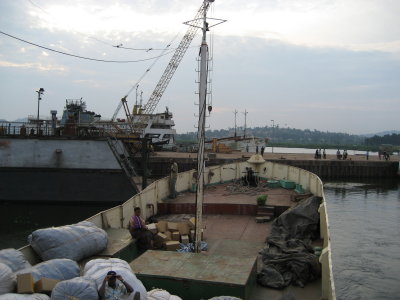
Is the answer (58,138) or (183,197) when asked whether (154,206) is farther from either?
(58,138)

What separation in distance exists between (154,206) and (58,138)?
12731 mm

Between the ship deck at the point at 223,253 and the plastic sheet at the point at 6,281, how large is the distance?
1821 mm

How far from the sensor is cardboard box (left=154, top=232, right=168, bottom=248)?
29.5ft

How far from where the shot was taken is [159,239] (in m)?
9.03

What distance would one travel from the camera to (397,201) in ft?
110

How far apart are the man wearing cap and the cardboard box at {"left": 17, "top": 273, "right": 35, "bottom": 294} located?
911mm

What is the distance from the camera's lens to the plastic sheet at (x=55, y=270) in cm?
558

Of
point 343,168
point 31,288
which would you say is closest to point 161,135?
point 343,168

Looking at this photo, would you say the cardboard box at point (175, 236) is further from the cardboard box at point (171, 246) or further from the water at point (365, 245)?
the water at point (365, 245)

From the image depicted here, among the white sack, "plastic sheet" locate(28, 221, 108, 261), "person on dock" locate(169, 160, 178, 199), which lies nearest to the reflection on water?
"person on dock" locate(169, 160, 178, 199)

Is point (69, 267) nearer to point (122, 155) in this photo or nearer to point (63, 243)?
point (63, 243)

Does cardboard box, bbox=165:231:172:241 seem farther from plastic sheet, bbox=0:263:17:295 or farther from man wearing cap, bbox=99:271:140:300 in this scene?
plastic sheet, bbox=0:263:17:295

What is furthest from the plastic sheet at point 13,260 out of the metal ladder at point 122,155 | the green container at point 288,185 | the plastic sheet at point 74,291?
the metal ladder at point 122,155

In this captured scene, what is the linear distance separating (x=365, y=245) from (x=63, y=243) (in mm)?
15771
